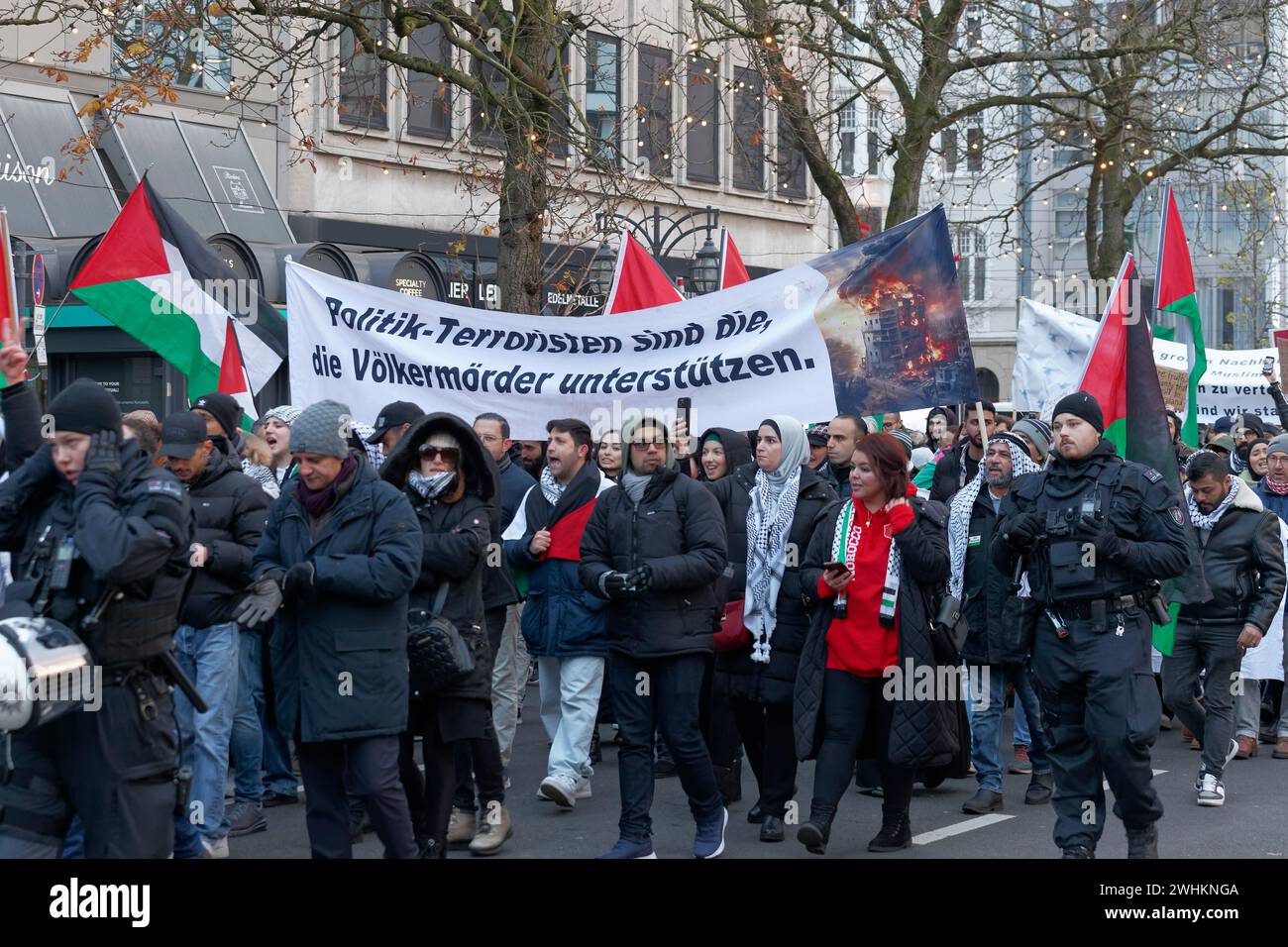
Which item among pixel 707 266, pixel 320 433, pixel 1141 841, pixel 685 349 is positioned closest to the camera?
pixel 320 433

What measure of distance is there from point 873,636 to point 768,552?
0.90 m

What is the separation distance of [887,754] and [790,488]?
1.45 meters

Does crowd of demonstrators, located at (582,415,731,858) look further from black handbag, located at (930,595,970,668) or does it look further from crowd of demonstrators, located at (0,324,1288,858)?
black handbag, located at (930,595,970,668)

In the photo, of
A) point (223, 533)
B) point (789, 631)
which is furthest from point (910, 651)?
point (223, 533)

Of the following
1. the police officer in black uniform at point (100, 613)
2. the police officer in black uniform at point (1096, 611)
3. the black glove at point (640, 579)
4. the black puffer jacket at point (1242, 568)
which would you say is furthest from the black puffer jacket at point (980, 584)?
the police officer in black uniform at point (100, 613)

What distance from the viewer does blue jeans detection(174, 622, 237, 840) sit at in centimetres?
735

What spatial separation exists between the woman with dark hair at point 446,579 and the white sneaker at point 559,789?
1348 mm

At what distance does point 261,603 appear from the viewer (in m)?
5.91

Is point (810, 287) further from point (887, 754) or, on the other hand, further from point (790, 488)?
point (887, 754)

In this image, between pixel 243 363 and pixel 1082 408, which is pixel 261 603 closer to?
pixel 1082 408

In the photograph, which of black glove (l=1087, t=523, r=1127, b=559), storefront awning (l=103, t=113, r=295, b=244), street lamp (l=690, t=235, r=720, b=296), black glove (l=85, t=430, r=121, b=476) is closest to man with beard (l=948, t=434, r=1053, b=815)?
black glove (l=1087, t=523, r=1127, b=559)

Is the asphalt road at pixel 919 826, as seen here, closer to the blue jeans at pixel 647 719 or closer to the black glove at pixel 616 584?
the blue jeans at pixel 647 719
